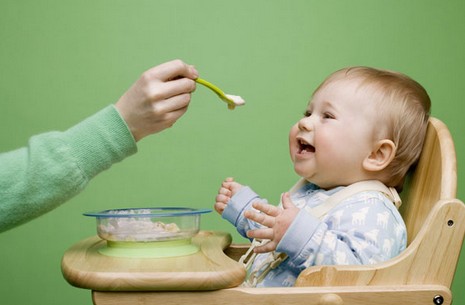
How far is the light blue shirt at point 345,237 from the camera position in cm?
80

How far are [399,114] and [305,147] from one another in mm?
149

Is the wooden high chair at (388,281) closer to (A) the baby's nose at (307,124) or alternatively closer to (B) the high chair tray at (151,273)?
(B) the high chair tray at (151,273)

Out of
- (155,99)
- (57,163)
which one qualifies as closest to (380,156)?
(155,99)

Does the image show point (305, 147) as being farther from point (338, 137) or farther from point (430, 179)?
point (430, 179)

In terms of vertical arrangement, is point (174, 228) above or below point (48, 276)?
above


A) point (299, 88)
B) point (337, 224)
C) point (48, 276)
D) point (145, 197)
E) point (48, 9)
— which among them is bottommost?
point (48, 276)

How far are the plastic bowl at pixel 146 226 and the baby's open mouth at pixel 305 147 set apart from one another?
0.22m

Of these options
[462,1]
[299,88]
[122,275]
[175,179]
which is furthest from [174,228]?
[462,1]

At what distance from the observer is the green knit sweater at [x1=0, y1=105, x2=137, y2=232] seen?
776 mm

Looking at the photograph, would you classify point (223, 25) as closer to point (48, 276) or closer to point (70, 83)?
point (70, 83)

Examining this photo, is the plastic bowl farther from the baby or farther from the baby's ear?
the baby's ear

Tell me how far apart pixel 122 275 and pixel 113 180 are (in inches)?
34.1

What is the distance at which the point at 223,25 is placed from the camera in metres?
1.56

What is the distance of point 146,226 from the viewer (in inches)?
32.7
